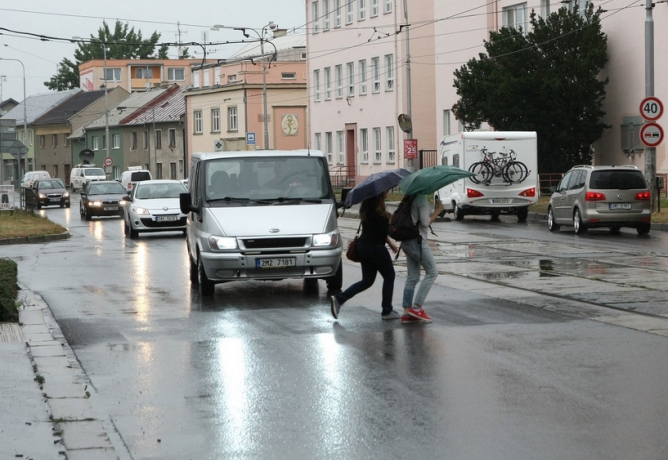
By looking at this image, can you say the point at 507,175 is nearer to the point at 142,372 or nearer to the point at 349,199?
the point at 349,199

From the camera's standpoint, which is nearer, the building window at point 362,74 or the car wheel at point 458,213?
the car wheel at point 458,213

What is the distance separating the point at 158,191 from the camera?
3247cm

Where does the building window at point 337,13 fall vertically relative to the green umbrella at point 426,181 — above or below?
above

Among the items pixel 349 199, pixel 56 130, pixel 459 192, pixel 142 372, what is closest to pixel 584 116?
pixel 459 192

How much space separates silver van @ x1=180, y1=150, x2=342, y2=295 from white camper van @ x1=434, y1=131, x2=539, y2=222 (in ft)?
62.8

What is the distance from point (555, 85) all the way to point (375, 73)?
76.6 ft

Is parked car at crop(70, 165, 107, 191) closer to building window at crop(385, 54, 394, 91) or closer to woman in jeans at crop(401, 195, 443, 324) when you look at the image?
building window at crop(385, 54, 394, 91)

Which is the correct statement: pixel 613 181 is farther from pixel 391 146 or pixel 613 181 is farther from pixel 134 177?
pixel 134 177

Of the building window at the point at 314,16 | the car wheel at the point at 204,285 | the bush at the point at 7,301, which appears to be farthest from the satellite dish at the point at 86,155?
the bush at the point at 7,301

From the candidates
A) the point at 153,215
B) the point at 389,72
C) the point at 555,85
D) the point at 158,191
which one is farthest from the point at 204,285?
the point at 389,72

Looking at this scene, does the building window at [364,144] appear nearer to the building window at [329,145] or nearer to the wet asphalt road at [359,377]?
the building window at [329,145]

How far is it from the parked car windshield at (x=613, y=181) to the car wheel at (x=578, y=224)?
0.90m

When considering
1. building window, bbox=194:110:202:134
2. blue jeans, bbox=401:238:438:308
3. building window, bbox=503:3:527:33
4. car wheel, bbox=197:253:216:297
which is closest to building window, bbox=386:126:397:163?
building window, bbox=503:3:527:33

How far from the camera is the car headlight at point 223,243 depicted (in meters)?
14.7
